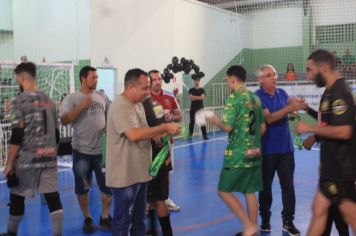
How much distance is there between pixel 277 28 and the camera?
53.4 ft

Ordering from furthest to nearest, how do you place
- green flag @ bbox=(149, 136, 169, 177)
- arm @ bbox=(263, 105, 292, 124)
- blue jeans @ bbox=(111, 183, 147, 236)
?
arm @ bbox=(263, 105, 292, 124) → green flag @ bbox=(149, 136, 169, 177) → blue jeans @ bbox=(111, 183, 147, 236)

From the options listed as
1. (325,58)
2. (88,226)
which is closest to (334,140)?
(325,58)

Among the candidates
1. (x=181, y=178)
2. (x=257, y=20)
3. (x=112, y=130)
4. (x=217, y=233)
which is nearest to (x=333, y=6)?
(x=257, y=20)

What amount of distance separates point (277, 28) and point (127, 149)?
1418cm

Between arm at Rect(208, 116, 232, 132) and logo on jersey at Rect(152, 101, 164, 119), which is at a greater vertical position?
logo on jersey at Rect(152, 101, 164, 119)

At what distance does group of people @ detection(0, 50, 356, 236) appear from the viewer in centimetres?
320

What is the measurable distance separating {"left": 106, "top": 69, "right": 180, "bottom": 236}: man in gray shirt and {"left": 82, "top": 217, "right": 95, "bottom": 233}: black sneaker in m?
1.49

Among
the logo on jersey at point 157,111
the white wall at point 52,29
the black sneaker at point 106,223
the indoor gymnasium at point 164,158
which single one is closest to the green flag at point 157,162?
the indoor gymnasium at point 164,158

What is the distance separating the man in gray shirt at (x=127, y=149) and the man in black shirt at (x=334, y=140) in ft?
3.86

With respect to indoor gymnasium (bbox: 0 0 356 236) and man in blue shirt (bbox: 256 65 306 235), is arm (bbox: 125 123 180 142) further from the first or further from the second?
man in blue shirt (bbox: 256 65 306 235)

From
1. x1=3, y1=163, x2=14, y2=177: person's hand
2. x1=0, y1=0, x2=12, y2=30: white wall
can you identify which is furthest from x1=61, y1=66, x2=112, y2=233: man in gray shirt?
x1=0, y1=0, x2=12, y2=30: white wall

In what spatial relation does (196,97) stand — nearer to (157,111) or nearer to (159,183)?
(157,111)

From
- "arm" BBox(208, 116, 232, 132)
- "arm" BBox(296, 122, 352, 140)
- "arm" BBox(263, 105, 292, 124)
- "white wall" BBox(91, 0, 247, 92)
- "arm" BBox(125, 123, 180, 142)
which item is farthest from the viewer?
"white wall" BBox(91, 0, 247, 92)

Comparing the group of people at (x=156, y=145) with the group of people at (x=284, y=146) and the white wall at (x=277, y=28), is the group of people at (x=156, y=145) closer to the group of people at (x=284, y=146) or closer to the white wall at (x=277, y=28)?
the group of people at (x=284, y=146)
